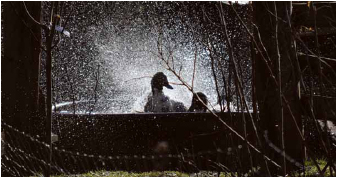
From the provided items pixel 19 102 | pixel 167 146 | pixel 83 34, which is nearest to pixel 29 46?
pixel 19 102

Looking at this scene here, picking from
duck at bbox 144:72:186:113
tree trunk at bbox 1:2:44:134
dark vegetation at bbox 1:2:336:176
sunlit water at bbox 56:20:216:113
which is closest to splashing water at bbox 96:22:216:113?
sunlit water at bbox 56:20:216:113

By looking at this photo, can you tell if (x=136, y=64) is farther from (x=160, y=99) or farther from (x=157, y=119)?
(x=157, y=119)

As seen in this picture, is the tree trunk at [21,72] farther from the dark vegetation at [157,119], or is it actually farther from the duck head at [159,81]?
the duck head at [159,81]

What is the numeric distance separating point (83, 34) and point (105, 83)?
178 inches

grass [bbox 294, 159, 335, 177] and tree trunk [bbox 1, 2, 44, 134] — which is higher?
tree trunk [bbox 1, 2, 44, 134]

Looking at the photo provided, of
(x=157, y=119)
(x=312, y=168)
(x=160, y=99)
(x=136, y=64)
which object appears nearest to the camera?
(x=312, y=168)

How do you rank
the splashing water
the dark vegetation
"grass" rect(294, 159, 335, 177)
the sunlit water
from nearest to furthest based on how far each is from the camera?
the dark vegetation
"grass" rect(294, 159, 335, 177)
the sunlit water
the splashing water

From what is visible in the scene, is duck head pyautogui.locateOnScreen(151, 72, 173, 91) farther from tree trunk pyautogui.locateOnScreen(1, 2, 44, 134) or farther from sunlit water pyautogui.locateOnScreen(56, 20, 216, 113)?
sunlit water pyautogui.locateOnScreen(56, 20, 216, 113)

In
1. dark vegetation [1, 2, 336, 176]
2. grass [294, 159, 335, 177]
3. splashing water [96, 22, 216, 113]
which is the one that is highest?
splashing water [96, 22, 216, 113]

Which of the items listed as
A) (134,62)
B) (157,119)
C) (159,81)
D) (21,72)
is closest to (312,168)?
(157,119)

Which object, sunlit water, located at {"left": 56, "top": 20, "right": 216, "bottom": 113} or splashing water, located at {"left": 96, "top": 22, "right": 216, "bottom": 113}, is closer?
sunlit water, located at {"left": 56, "top": 20, "right": 216, "bottom": 113}

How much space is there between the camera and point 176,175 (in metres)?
3.70

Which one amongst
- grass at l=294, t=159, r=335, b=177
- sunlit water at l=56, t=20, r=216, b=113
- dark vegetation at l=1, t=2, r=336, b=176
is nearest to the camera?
dark vegetation at l=1, t=2, r=336, b=176

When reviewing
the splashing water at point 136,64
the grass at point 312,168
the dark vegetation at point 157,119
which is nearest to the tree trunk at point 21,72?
the dark vegetation at point 157,119
